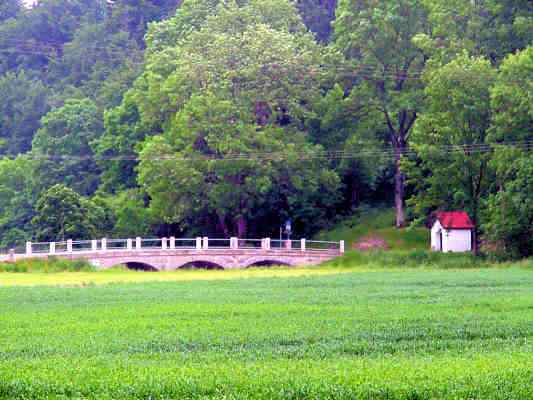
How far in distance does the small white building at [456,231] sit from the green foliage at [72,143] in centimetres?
4062

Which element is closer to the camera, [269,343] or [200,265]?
[269,343]

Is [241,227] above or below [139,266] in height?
above

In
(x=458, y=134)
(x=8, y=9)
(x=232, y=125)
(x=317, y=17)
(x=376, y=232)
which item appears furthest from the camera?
(x=8, y=9)

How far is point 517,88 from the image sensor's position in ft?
197

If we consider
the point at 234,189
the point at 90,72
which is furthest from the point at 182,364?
the point at 90,72

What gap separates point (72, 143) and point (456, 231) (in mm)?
46920

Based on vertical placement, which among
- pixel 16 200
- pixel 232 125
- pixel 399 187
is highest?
pixel 232 125

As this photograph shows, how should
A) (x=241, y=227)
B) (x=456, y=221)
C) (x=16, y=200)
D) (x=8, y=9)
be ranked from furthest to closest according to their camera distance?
(x=8, y=9) → (x=16, y=200) → (x=241, y=227) → (x=456, y=221)

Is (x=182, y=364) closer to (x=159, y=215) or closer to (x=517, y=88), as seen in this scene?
(x=517, y=88)

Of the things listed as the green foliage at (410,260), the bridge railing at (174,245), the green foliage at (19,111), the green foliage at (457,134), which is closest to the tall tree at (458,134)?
the green foliage at (457,134)

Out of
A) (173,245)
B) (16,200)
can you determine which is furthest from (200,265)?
Result: (16,200)

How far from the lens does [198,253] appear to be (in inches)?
2606

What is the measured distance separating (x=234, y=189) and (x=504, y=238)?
65.1ft

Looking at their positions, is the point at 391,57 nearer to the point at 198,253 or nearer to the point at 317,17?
the point at 198,253
